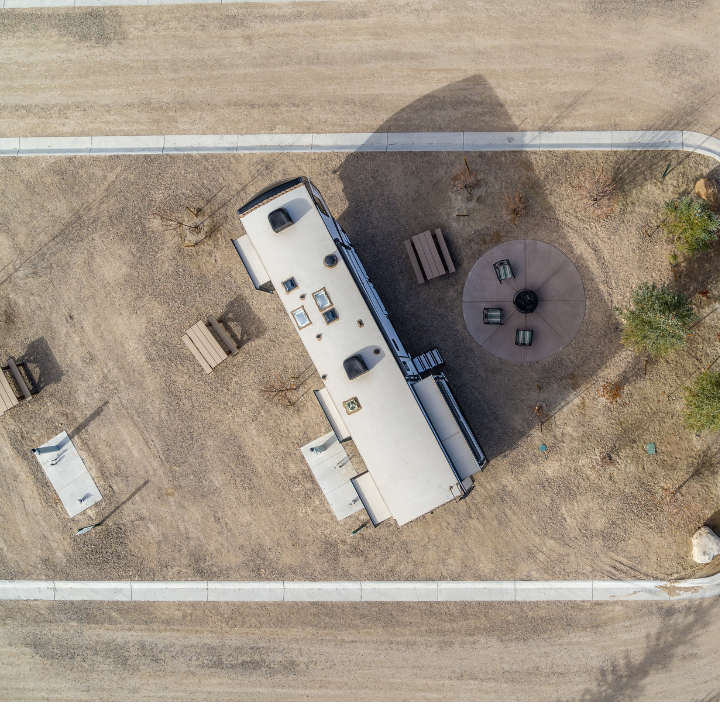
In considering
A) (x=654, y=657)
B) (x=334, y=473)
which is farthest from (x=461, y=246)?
(x=654, y=657)

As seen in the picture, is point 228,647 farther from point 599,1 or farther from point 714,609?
point 599,1

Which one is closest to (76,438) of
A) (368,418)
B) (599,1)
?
(368,418)

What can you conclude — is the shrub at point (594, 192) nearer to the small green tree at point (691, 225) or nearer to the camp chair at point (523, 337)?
the small green tree at point (691, 225)

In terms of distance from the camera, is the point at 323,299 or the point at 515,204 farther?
the point at 515,204

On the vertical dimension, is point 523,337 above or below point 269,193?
below

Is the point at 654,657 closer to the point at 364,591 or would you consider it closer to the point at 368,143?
the point at 364,591

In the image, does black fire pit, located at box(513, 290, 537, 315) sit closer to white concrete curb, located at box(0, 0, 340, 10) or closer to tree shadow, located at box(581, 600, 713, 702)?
tree shadow, located at box(581, 600, 713, 702)

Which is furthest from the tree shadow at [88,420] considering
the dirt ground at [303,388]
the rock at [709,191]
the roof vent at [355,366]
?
the rock at [709,191]
